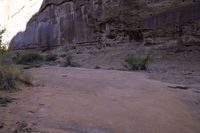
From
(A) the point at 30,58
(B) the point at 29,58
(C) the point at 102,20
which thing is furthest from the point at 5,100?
(C) the point at 102,20

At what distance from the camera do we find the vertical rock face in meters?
21.1

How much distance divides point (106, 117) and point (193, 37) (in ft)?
48.3

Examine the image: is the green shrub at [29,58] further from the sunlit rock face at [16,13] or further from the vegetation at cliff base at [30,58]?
the sunlit rock face at [16,13]

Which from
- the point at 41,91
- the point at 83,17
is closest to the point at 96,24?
the point at 83,17

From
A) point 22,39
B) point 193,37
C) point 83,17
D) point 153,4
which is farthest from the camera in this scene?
point 22,39

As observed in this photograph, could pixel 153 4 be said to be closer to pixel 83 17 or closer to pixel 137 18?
pixel 137 18

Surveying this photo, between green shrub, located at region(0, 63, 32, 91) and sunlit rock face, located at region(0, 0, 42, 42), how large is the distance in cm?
2866

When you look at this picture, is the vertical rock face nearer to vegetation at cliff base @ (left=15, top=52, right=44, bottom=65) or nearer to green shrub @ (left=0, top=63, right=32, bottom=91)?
vegetation at cliff base @ (left=15, top=52, right=44, bottom=65)

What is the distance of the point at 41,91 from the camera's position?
8.23 metres

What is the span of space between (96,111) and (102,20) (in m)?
20.0

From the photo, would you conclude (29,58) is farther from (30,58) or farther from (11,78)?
(11,78)

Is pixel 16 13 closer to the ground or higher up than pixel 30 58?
higher up

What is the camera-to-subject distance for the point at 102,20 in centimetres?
2614

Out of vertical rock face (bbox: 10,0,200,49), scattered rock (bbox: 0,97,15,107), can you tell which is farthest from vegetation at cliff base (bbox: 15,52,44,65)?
scattered rock (bbox: 0,97,15,107)
